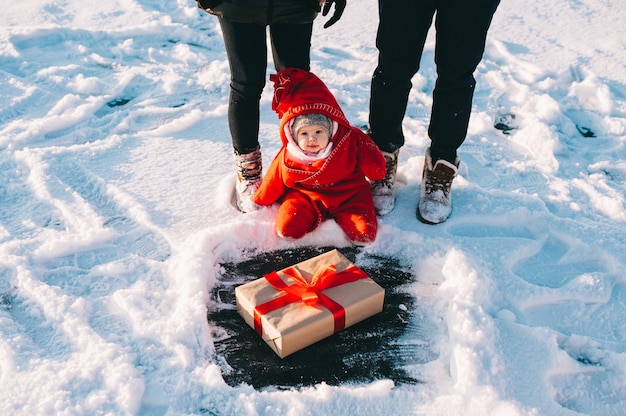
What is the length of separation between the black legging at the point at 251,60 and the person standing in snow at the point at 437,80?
28cm

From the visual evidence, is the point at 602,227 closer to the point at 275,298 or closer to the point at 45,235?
the point at 275,298

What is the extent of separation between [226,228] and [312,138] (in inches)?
17.1

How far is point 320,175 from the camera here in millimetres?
1975

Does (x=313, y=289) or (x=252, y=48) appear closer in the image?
(x=313, y=289)

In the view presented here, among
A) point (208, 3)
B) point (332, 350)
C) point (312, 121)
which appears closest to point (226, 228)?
point (312, 121)

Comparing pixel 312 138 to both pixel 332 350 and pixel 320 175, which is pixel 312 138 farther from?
pixel 332 350

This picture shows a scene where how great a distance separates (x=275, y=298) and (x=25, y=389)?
0.68 metres

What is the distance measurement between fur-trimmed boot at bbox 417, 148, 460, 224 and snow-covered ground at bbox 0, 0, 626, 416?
0.14 feet

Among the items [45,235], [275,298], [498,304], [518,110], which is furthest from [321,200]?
[518,110]

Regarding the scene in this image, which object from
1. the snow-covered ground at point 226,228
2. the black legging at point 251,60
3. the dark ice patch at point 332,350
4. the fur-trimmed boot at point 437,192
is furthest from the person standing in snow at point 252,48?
the fur-trimmed boot at point 437,192

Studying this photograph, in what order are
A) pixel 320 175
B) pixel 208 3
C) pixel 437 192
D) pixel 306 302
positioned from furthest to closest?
pixel 437 192, pixel 320 175, pixel 208 3, pixel 306 302

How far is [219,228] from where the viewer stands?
198 cm

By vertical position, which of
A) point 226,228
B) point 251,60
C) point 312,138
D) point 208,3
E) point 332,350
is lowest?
point 332,350

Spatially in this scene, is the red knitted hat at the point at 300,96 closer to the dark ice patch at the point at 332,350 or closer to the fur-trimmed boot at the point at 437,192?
the fur-trimmed boot at the point at 437,192
